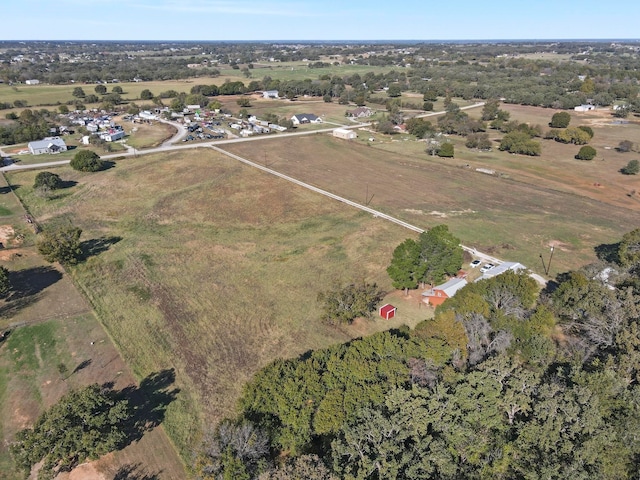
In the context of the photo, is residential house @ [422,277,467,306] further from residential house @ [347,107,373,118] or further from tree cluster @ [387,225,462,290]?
residential house @ [347,107,373,118]

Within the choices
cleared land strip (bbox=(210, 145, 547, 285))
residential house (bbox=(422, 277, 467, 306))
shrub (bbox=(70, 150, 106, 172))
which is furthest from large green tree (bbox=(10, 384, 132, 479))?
shrub (bbox=(70, 150, 106, 172))

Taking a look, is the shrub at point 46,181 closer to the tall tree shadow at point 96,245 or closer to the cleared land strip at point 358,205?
the tall tree shadow at point 96,245

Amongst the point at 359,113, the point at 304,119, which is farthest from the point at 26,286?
the point at 359,113

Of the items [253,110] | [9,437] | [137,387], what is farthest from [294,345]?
[253,110]

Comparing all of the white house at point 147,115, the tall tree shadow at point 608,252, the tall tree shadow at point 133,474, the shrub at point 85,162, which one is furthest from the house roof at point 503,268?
the white house at point 147,115

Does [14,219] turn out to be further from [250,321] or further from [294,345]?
[294,345]

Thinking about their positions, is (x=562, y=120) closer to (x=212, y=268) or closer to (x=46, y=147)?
(x=212, y=268)
